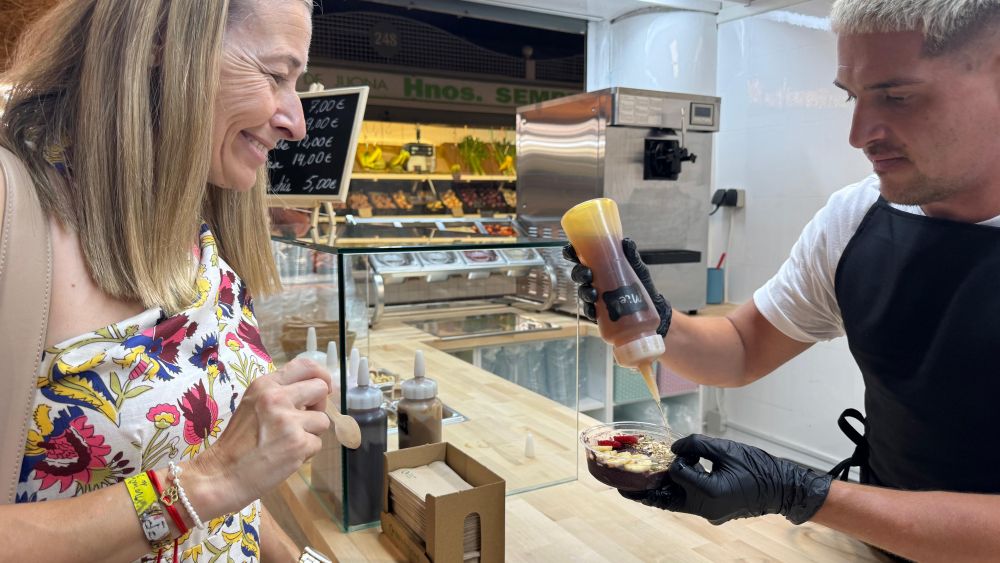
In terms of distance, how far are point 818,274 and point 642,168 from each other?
8.18 feet

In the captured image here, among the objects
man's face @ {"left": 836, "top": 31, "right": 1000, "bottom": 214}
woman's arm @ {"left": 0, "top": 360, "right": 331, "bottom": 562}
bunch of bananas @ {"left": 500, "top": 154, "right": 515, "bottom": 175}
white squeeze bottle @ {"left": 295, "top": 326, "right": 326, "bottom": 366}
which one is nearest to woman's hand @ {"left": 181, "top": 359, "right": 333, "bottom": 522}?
woman's arm @ {"left": 0, "top": 360, "right": 331, "bottom": 562}

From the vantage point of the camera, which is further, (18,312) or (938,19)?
(938,19)

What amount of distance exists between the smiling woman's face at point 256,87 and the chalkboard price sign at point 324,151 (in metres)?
0.86

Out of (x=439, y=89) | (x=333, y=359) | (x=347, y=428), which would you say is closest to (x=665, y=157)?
(x=333, y=359)

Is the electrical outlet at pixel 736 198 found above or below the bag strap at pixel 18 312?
above

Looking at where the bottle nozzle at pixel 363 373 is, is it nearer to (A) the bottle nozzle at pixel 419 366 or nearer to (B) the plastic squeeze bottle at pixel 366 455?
(B) the plastic squeeze bottle at pixel 366 455

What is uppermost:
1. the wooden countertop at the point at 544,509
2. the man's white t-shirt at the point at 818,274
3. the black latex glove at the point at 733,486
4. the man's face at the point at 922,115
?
the man's face at the point at 922,115

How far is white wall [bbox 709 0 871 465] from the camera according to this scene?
4305 mm

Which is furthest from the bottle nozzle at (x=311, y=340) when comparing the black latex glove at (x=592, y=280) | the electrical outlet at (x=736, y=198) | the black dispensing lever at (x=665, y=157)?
the electrical outlet at (x=736, y=198)

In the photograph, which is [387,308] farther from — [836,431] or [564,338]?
[836,431]

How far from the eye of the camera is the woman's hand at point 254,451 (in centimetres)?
96

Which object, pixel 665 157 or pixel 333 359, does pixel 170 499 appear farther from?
pixel 665 157

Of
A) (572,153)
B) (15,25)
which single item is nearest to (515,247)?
(15,25)

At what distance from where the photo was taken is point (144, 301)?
103cm
